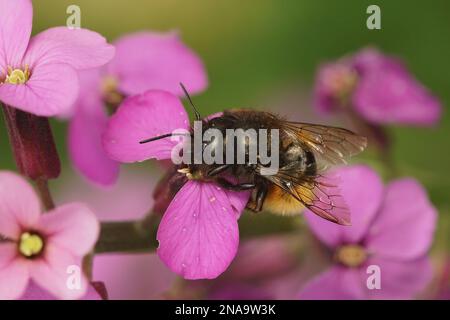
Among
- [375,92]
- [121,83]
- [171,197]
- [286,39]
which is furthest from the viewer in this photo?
[286,39]

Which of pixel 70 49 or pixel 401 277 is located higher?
pixel 70 49

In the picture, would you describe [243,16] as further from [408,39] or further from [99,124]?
[99,124]

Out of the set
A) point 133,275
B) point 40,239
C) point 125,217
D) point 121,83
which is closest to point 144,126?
point 40,239

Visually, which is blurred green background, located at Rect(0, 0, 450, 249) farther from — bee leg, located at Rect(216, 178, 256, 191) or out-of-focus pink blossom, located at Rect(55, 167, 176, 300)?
bee leg, located at Rect(216, 178, 256, 191)

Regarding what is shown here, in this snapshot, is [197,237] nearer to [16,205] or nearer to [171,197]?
[171,197]

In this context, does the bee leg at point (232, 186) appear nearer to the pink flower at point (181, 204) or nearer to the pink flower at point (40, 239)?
the pink flower at point (181, 204)

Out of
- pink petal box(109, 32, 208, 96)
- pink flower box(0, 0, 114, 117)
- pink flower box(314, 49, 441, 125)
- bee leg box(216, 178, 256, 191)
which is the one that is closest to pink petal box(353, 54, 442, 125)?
pink flower box(314, 49, 441, 125)
